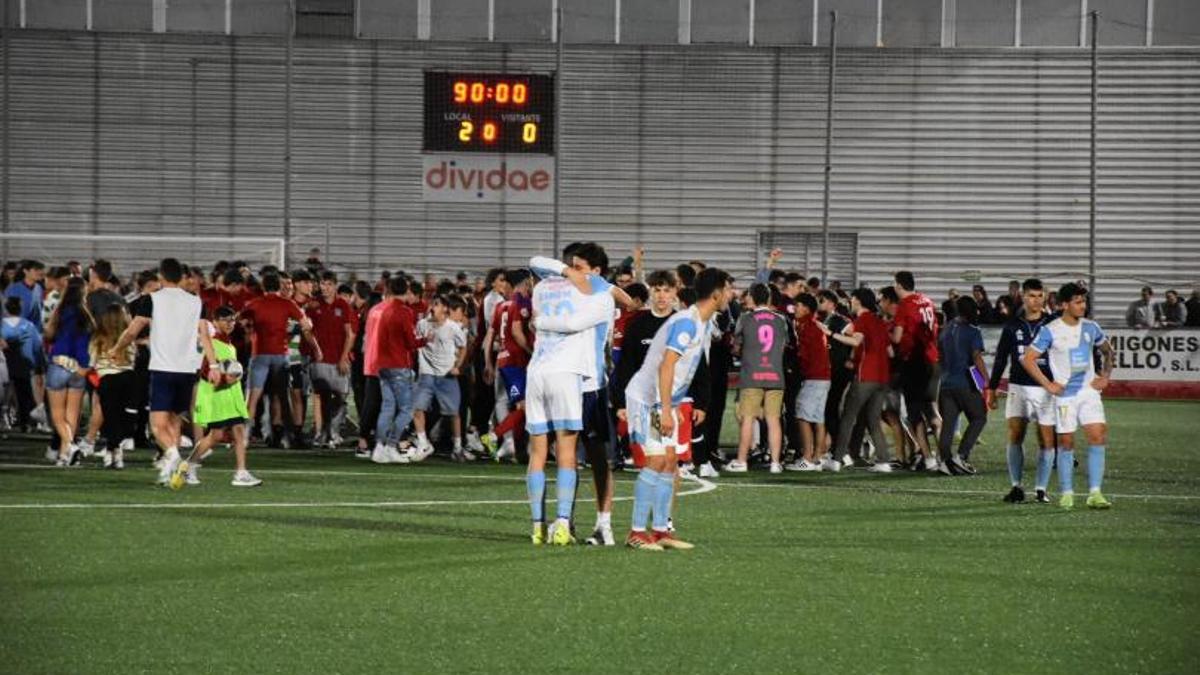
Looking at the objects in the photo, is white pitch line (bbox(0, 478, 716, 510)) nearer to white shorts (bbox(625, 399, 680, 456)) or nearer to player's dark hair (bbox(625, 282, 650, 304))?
player's dark hair (bbox(625, 282, 650, 304))

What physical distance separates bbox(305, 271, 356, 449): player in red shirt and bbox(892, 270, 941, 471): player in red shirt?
6.49m

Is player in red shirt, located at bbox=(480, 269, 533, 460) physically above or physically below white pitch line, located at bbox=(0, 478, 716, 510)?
above

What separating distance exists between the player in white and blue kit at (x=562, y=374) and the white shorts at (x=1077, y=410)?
5024 mm

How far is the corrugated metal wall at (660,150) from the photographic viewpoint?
4128 centimetres

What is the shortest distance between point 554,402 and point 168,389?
5266mm

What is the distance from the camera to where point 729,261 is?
137ft

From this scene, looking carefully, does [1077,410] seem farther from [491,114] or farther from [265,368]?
[491,114]

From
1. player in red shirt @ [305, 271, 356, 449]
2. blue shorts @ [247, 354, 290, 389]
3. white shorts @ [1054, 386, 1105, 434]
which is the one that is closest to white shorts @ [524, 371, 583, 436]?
white shorts @ [1054, 386, 1105, 434]

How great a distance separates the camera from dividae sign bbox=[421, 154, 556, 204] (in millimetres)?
37938

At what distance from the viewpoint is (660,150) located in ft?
138

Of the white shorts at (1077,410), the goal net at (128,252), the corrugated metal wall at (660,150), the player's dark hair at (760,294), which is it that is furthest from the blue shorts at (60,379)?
the corrugated metal wall at (660,150)

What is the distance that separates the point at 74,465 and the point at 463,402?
188 inches

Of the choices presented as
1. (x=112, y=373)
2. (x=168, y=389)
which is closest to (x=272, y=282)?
(x=112, y=373)

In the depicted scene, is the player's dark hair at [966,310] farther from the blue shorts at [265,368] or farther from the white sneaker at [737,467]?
the blue shorts at [265,368]
